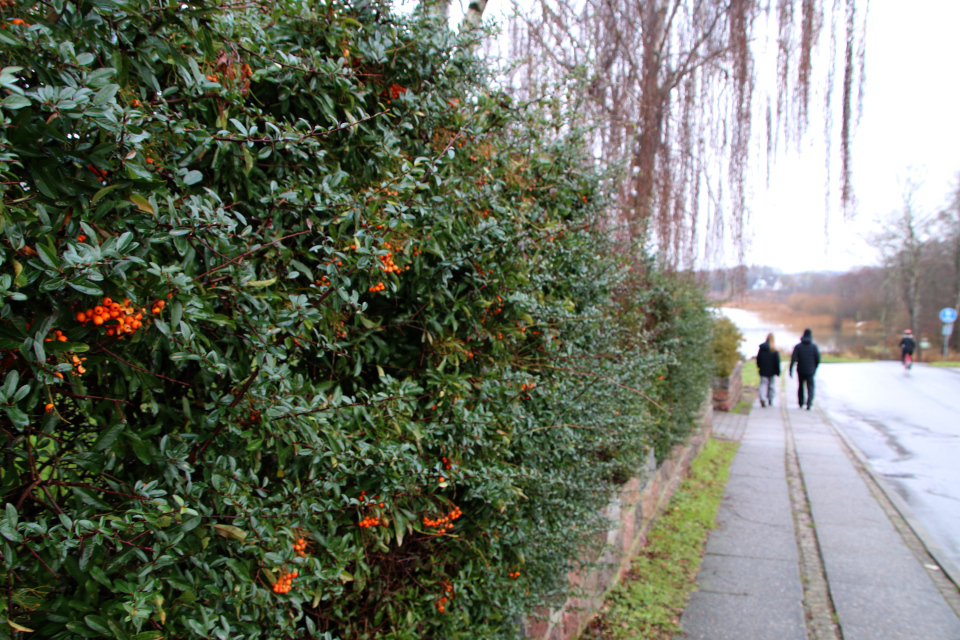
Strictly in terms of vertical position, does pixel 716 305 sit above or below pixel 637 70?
below

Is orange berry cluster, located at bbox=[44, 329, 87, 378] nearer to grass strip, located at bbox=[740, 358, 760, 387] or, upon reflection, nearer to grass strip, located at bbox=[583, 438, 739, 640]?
grass strip, located at bbox=[583, 438, 739, 640]

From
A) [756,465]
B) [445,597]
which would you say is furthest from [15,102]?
[756,465]

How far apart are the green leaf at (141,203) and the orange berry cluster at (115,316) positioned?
187 millimetres

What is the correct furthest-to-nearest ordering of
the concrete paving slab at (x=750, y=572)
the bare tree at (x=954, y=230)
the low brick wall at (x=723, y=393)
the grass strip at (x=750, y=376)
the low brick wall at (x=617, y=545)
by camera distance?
the bare tree at (x=954, y=230) → the grass strip at (x=750, y=376) → the low brick wall at (x=723, y=393) → the concrete paving slab at (x=750, y=572) → the low brick wall at (x=617, y=545)

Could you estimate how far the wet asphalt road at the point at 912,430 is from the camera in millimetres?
6527

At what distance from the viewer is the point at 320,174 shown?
67.9 inches

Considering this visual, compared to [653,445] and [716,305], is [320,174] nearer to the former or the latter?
[653,445]

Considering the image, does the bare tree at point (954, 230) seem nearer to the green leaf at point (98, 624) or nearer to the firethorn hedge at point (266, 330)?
the firethorn hedge at point (266, 330)

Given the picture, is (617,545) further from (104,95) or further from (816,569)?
(104,95)

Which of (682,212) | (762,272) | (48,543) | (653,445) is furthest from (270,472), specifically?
(762,272)

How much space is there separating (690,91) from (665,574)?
16.9 feet

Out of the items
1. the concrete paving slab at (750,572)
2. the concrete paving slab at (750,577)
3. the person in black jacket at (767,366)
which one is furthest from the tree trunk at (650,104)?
the person in black jacket at (767,366)

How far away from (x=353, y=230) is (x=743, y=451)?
9149 millimetres

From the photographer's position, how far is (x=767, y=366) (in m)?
14.1
